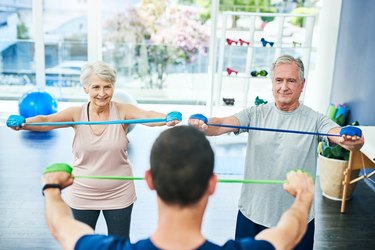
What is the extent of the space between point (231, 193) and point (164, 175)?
3229 mm

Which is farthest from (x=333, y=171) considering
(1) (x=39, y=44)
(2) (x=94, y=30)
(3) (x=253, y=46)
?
(1) (x=39, y=44)

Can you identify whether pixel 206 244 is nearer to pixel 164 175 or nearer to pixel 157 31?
pixel 164 175

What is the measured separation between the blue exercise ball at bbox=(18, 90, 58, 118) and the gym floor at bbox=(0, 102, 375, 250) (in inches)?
27.1

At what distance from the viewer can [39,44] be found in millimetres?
7004

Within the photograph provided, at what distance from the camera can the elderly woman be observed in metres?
2.23

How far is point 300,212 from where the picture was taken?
1240 millimetres

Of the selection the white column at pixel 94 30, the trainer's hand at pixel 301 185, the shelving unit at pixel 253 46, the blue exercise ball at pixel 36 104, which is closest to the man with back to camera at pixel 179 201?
the trainer's hand at pixel 301 185

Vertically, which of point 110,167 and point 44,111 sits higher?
point 110,167

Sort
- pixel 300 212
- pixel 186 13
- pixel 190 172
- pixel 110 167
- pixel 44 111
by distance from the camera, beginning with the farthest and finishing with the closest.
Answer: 1. pixel 186 13
2. pixel 44 111
3. pixel 110 167
4. pixel 300 212
5. pixel 190 172

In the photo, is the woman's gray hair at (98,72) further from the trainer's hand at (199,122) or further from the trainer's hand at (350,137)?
the trainer's hand at (350,137)

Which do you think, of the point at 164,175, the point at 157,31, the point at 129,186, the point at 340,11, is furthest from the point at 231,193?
the point at 157,31

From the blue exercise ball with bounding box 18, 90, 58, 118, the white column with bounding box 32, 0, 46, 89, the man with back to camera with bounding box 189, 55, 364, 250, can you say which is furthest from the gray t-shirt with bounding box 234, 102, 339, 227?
the white column with bounding box 32, 0, 46, 89

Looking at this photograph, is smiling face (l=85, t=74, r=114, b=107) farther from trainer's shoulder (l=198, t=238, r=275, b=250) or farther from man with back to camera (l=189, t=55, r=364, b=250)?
trainer's shoulder (l=198, t=238, r=275, b=250)

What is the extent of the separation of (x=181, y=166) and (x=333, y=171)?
3271 mm
